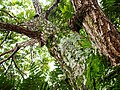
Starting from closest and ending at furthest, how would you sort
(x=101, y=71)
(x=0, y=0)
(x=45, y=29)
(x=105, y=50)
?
(x=101, y=71)
(x=105, y=50)
(x=45, y=29)
(x=0, y=0)

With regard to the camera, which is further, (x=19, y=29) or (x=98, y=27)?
(x=19, y=29)

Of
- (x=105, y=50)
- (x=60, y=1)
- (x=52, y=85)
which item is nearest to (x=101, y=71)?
(x=105, y=50)

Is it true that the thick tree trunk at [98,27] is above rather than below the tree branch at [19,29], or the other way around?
below

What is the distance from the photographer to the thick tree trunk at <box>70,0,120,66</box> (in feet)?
3.69

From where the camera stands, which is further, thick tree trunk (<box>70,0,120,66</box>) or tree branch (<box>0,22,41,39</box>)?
tree branch (<box>0,22,41,39</box>)

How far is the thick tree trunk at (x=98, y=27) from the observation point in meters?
1.12

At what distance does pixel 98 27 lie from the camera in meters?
1.27

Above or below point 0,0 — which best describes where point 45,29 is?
below

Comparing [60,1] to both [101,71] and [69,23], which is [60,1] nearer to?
[69,23]

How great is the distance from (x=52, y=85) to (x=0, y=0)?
3.43 meters

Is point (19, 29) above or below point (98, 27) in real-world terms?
above

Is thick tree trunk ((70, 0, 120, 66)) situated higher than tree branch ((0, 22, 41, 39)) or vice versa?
tree branch ((0, 22, 41, 39))

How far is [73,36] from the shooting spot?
1483 millimetres

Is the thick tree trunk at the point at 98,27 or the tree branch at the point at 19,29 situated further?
the tree branch at the point at 19,29
